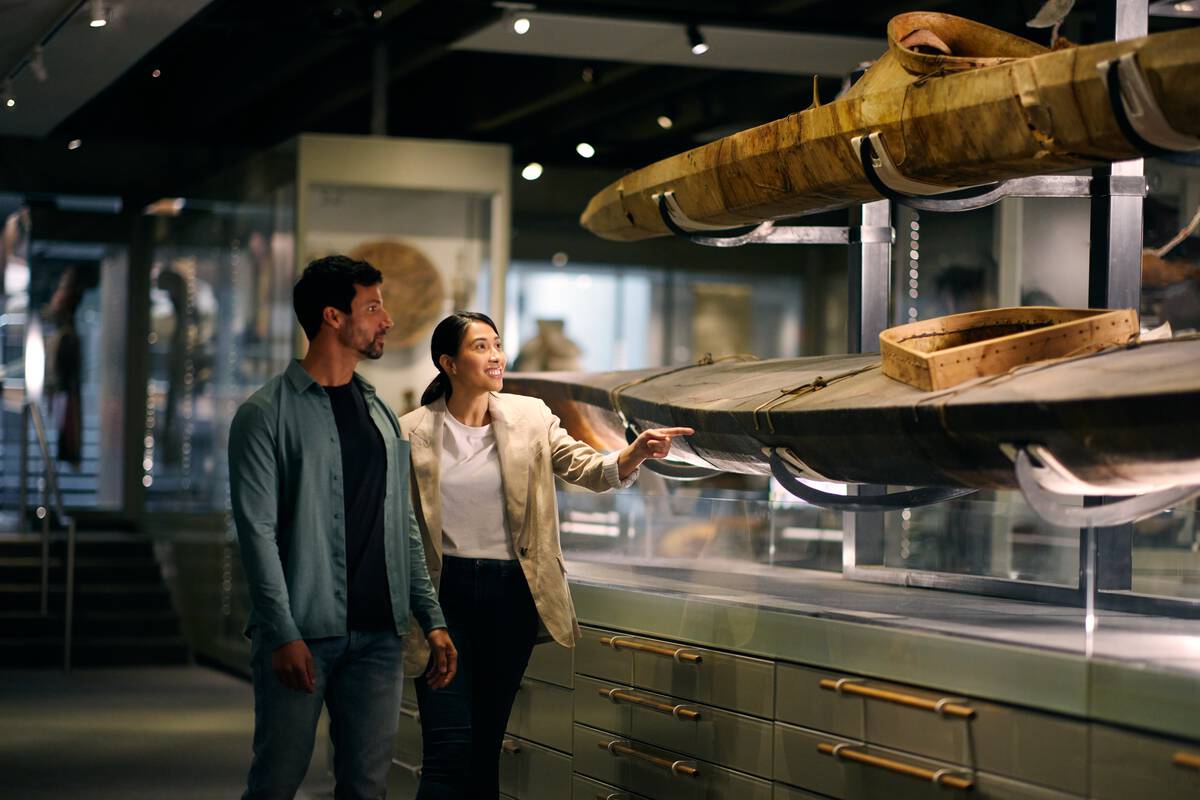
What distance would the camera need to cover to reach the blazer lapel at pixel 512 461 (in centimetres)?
354

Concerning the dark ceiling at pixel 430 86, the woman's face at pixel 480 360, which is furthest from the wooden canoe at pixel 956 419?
the dark ceiling at pixel 430 86

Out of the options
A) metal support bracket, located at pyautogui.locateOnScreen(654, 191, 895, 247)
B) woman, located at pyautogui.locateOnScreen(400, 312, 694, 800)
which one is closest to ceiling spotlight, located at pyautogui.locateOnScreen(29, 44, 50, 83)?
metal support bracket, located at pyautogui.locateOnScreen(654, 191, 895, 247)

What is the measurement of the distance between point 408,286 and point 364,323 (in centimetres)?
487

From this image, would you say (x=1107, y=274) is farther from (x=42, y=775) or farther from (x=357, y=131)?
(x=357, y=131)

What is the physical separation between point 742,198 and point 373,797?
1.85m

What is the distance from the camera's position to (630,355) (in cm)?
1304

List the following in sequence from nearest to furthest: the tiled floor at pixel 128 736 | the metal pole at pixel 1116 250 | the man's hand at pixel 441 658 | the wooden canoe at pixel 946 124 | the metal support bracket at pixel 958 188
Answer: the wooden canoe at pixel 946 124 < the man's hand at pixel 441 658 < the metal support bracket at pixel 958 188 < the metal pole at pixel 1116 250 < the tiled floor at pixel 128 736

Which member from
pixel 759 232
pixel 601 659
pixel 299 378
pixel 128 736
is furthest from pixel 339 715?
pixel 128 736

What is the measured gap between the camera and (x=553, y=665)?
4.26 m

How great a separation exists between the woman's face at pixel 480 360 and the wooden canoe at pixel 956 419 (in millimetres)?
581

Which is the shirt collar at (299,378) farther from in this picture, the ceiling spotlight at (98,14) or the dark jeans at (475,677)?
the ceiling spotlight at (98,14)

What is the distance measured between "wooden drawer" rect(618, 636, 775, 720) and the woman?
276 millimetres

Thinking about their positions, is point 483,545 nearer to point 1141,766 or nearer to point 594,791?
point 594,791

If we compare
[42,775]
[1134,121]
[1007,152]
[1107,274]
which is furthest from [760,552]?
[42,775]
